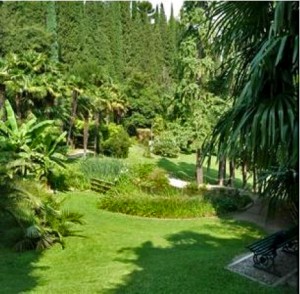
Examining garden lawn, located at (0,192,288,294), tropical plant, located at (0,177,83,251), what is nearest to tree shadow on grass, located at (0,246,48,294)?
garden lawn, located at (0,192,288,294)

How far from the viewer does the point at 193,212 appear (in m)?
20.0

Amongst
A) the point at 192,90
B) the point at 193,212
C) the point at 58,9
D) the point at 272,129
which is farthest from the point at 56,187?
the point at 58,9

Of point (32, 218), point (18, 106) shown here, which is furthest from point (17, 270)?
point (18, 106)

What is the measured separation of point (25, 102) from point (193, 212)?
1289cm

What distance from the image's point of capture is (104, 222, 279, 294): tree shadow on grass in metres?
10.2

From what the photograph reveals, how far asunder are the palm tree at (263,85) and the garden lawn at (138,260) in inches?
240

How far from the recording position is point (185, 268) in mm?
11508

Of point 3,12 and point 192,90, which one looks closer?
point 192,90

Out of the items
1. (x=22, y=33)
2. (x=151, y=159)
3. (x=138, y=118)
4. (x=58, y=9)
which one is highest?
Result: (x=58, y=9)

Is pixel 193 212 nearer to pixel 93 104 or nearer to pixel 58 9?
pixel 93 104

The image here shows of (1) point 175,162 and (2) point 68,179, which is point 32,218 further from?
(1) point 175,162

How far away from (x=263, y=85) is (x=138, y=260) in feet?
31.2

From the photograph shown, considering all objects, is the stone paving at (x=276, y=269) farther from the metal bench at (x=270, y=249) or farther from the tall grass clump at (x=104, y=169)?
the tall grass clump at (x=104, y=169)

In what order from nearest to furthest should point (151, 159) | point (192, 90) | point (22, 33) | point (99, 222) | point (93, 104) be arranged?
point (99, 222) → point (192, 90) → point (93, 104) → point (151, 159) → point (22, 33)
